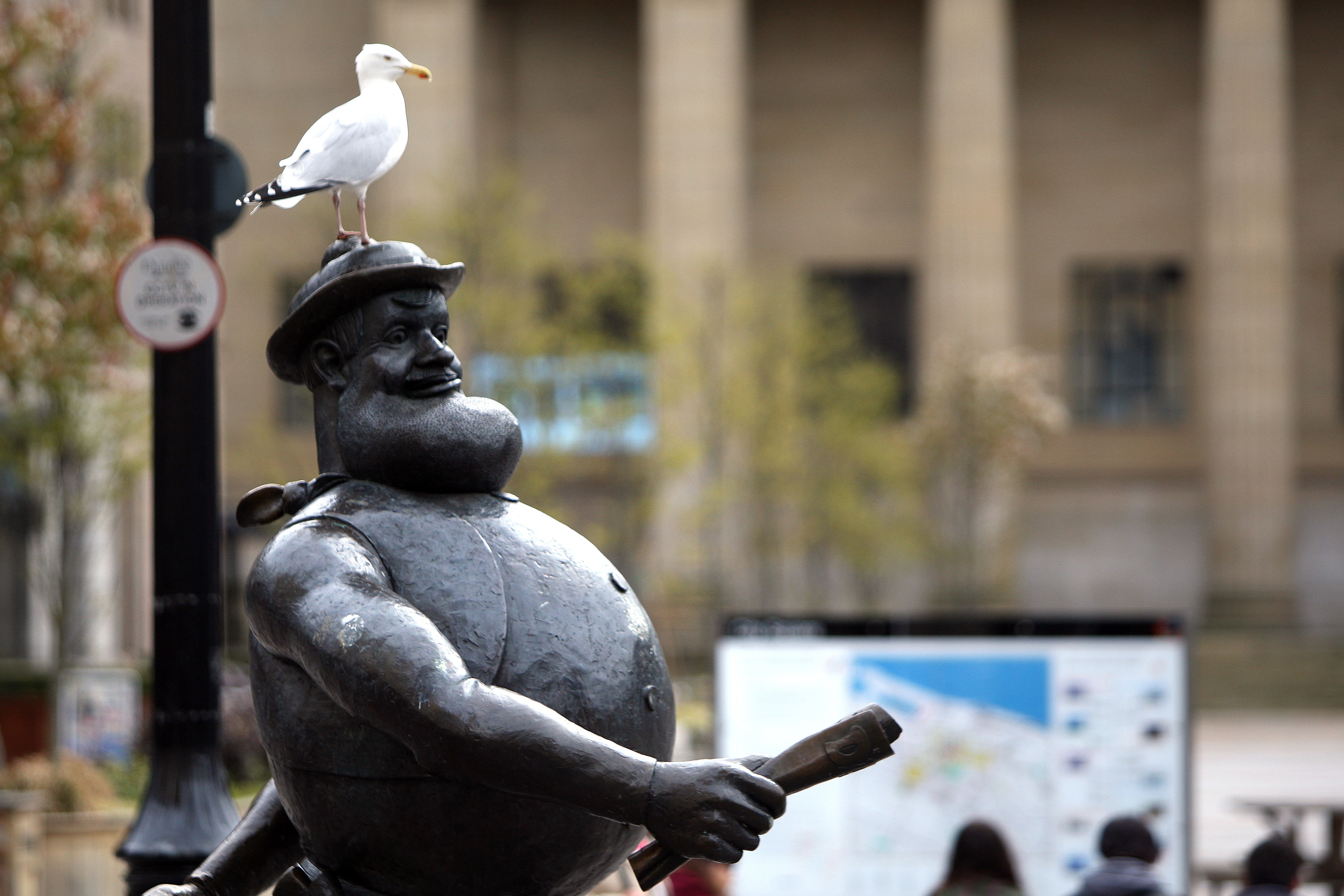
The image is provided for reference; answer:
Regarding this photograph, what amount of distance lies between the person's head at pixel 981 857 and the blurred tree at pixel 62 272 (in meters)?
12.2

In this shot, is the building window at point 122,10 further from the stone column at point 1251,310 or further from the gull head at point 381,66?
the stone column at point 1251,310

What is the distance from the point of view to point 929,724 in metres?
9.50

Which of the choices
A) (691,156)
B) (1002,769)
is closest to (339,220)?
(1002,769)

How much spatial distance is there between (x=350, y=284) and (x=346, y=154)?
15.2 inches

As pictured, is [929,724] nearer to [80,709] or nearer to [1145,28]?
[80,709]

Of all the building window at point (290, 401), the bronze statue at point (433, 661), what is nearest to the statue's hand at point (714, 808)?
the bronze statue at point (433, 661)

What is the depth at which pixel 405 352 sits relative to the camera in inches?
127

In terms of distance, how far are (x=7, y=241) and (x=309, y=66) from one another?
27545mm

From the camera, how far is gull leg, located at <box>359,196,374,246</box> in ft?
11.2

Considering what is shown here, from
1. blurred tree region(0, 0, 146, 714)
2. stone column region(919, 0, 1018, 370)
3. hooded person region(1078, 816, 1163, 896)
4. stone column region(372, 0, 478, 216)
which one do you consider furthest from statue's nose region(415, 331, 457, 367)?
stone column region(919, 0, 1018, 370)

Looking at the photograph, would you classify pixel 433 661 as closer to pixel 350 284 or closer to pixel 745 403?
pixel 350 284

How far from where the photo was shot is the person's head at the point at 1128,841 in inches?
306

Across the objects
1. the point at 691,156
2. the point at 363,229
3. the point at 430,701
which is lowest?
the point at 430,701

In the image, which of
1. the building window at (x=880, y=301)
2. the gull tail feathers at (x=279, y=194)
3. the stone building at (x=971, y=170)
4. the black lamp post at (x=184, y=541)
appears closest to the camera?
the gull tail feathers at (x=279, y=194)
